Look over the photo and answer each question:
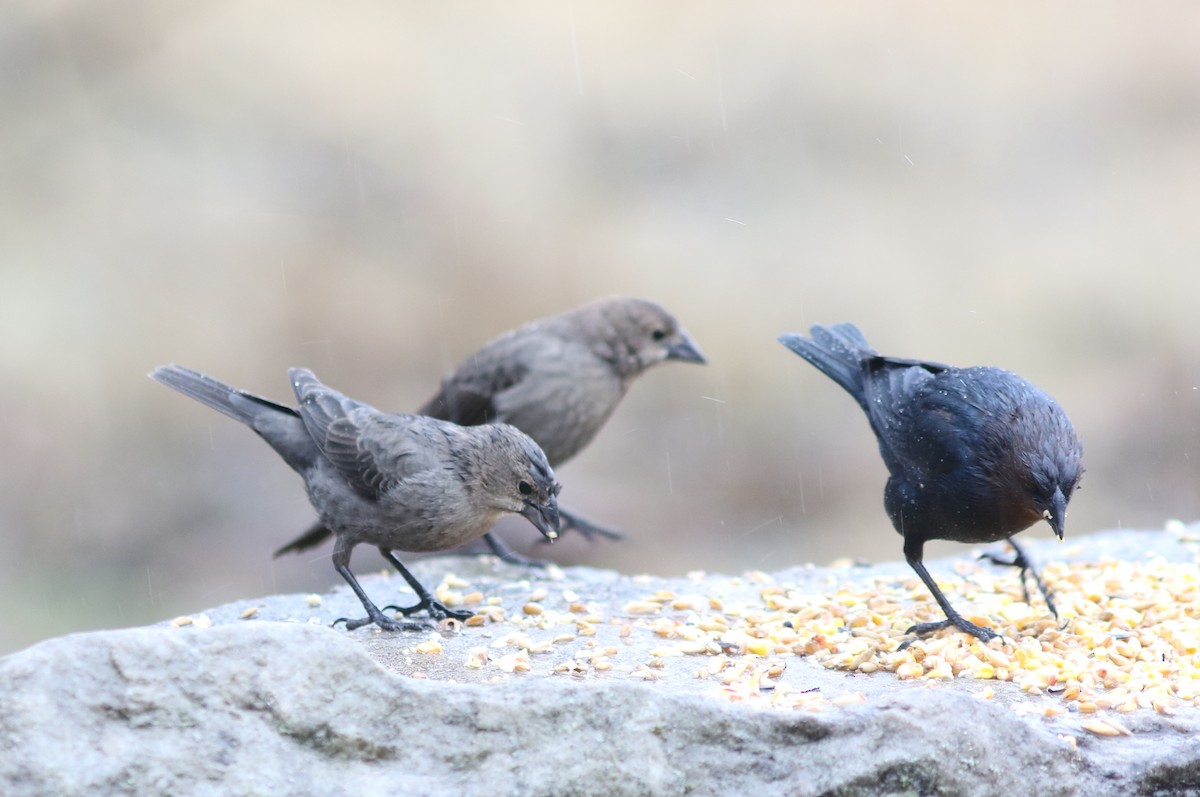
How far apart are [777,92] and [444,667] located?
35.2 feet

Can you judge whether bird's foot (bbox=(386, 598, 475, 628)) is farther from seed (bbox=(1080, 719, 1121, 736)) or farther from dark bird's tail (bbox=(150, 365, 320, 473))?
seed (bbox=(1080, 719, 1121, 736))

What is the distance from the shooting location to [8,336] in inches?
425

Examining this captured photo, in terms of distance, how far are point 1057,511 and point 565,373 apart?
3.32 m

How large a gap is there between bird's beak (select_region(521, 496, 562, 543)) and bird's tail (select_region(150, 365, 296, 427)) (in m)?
1.26

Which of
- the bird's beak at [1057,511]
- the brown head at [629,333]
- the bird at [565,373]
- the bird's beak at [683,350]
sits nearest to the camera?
the bird's beak at [1057,511]

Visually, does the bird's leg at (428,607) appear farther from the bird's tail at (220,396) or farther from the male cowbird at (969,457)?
the male cowbird at (969,457)

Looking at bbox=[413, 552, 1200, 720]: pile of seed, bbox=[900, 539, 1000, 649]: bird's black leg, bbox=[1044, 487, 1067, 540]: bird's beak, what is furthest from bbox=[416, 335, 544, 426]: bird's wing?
bbox=[1044, 487, 1067, 540]: bird's beak

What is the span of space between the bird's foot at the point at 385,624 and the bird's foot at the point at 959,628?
174cm

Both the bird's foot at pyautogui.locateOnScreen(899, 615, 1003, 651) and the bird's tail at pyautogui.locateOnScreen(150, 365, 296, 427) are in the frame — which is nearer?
the bird's foot at pyautogui.locateOnScreen(899, 615, 1003, 651)

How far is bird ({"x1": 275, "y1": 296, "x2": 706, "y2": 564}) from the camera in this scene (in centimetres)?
687

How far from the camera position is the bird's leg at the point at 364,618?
4.77m

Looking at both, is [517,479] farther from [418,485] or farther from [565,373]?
[565,373]

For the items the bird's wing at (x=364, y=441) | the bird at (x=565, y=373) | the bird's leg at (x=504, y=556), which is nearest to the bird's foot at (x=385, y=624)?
the bird's wing at (x=364, y=441)

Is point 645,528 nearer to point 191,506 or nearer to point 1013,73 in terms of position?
point 191,506
